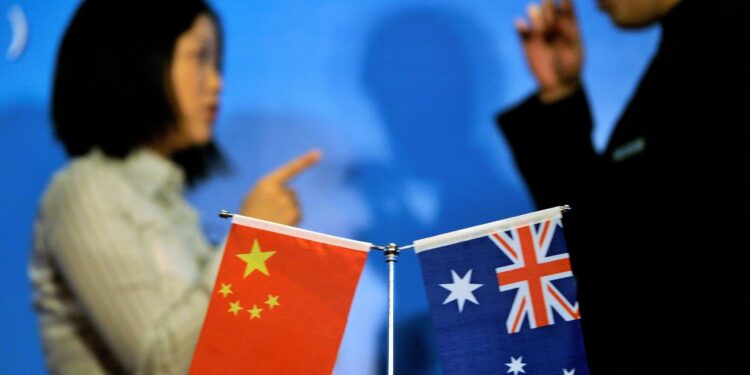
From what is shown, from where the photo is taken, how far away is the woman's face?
2.12 metres

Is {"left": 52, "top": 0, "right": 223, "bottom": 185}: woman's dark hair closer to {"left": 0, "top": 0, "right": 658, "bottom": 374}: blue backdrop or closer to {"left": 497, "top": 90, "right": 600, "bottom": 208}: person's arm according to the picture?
{"left": 0, "top": 0, "right": 658, "bottom": 374}: blue backdrop

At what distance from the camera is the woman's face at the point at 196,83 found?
6.97 feet

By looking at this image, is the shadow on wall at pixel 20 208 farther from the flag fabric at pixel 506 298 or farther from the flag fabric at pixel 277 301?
the flag fabric at pixel 506 298

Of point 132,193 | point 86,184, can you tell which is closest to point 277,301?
point 132,193

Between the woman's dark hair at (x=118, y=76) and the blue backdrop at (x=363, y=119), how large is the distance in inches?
6.7

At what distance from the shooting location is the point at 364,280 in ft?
7.18

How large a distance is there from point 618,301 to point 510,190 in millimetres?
438

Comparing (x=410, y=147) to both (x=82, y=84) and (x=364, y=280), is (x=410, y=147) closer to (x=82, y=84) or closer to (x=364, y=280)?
(x=364, y=280)

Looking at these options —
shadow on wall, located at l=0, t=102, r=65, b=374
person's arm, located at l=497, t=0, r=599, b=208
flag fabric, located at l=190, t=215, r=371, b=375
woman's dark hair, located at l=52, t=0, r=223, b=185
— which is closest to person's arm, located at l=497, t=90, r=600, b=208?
person's arm, located at l=497, t=0, r=599, b=208

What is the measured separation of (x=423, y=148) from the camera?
2.25m

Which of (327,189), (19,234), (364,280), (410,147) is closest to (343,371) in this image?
(364,280)

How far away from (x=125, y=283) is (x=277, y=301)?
Result: 14.8 inches

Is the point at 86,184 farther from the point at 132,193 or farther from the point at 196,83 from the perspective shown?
the point at 196,83

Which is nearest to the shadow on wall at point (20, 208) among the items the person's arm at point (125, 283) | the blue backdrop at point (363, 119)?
the blue backdrop at point (363, 119)
